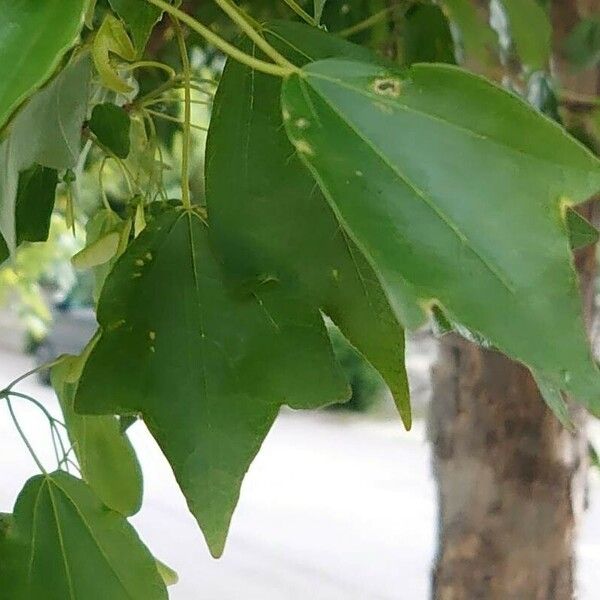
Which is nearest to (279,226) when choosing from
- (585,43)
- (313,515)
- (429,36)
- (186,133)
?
(186,133)

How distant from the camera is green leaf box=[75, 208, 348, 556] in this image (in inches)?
8.8

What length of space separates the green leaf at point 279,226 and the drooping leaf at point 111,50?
23mm

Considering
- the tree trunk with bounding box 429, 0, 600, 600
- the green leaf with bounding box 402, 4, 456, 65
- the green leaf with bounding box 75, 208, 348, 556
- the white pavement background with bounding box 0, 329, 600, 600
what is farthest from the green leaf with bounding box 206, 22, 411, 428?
the white pavement background with bounding box 0, 329, 600, 600

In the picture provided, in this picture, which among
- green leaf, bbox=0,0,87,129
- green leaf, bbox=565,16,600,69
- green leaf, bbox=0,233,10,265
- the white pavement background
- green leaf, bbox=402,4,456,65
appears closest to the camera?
green leaf, bbox=0,0,87,129

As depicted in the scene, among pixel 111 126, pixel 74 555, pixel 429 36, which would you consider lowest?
pixel 74 555

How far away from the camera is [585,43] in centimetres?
48

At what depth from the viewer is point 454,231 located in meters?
0.16

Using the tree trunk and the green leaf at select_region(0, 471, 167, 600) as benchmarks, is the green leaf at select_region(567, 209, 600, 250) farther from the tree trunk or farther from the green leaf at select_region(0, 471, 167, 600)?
the tree trunk

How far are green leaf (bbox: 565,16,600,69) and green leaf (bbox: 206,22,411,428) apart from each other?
0.96 ft

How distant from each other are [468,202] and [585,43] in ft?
1.17

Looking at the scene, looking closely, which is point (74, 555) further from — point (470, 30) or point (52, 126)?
point (470, 30)

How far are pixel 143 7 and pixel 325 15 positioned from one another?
0.27 metres

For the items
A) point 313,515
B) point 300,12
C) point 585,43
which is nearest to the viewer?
point 300,12

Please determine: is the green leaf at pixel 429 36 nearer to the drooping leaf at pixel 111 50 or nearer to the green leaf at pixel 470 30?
the green leaf at pixel 470 30
